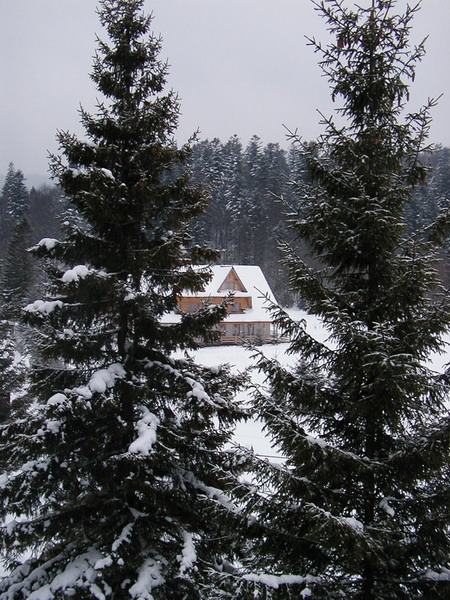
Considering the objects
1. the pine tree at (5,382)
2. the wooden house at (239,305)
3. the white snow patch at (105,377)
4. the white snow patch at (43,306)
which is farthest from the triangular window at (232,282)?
the white snow patch at (43,306)

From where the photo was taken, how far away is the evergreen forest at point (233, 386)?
4.52 meters

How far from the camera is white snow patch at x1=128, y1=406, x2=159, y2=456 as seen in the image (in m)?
5.15

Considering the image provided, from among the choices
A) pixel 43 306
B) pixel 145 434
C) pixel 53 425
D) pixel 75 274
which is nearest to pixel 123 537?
pixel 145 434

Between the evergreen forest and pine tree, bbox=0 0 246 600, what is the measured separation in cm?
4

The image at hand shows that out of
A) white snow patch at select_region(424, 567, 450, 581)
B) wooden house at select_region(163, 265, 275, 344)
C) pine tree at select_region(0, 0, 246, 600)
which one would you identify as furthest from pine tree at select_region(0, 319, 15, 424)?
wooden house at select_region(163, 265, 275, 344)

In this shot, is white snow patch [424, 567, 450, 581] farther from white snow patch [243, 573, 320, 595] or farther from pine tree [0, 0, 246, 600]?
pine tree [0, 0, 246, 600]

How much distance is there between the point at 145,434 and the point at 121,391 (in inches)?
45.1

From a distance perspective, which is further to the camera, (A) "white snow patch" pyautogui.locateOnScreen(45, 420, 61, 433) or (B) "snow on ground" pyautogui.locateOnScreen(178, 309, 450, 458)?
(B) "snow on ground" pyautogui.locateOnScreen(178, 309, 450, 458)

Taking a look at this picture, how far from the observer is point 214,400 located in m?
6.52

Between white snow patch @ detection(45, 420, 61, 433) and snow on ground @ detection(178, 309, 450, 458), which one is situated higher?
white snow patch @ detection(45, 420, 61, 433)

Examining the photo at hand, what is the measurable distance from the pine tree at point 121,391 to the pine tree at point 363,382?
4.14ft

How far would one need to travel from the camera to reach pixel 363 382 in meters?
4.91

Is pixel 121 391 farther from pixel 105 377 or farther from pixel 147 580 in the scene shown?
pixel 147 580

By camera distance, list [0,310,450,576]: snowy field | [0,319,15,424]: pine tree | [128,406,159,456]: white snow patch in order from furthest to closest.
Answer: [0,310,450,576]: snowy field < [0,319,15,424]: pine tree < [128,406,159,456]: white snow patch
